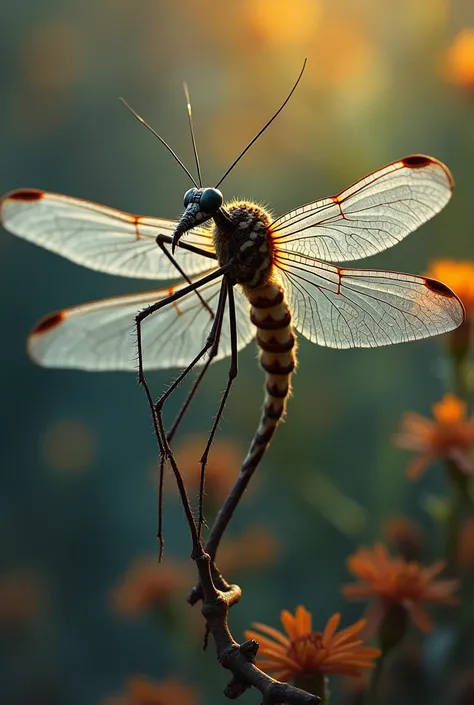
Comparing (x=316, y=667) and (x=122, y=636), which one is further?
(x=122, y=636)

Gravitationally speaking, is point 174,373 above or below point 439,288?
below

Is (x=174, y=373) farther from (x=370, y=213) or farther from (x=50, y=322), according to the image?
(x=370, y=213)

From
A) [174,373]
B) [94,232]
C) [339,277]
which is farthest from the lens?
[174,373]

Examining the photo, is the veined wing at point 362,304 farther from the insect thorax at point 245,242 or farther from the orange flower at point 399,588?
the orange flower at point 399,588

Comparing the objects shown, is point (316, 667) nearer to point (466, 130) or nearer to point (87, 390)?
point (466, 130)

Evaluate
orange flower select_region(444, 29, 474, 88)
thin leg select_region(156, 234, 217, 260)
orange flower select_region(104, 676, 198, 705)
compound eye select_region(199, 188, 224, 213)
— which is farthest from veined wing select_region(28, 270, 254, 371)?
orange flower select_region(444, 29, 474, 88)

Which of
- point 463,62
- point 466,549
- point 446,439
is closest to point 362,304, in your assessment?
point 446,439

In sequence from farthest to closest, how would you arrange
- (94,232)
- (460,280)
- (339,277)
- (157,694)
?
1. (460,280)
2. (157,694)
3. (94,232)
4. (339,277)

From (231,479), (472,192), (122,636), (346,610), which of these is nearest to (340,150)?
(472,192)
